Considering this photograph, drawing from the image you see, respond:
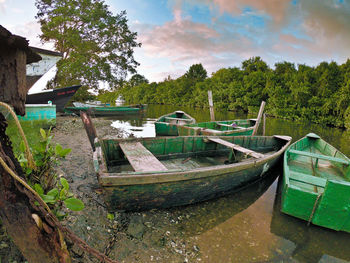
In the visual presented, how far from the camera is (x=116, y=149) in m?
5.23

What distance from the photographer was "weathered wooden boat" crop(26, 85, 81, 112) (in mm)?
12656

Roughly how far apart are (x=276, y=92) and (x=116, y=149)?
33.6m

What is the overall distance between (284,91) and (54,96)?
33.4 meters

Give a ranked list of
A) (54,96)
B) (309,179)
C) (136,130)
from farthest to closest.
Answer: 1. (136,130)
2. (54,96)
3. (309,179)

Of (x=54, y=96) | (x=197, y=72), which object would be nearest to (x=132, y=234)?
(x=54, y=96)

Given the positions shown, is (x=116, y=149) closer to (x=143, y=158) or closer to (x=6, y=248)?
(x=143, y=158)

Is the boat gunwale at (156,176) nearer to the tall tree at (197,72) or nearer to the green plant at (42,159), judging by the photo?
the green plant at (42,159)

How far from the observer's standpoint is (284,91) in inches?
1223

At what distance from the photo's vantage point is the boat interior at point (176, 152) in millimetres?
Result: 4409

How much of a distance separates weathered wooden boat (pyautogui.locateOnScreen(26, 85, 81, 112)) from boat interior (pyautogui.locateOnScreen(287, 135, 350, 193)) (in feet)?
50.7

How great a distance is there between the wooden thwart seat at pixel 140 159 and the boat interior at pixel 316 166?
3.70 meters

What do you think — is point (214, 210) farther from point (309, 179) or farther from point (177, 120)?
point (177, 120)

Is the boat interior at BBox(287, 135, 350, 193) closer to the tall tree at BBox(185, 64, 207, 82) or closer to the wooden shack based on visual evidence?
the wooden shack

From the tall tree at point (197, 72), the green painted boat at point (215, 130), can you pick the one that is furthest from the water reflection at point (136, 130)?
the tall tree at point (197, 72)
